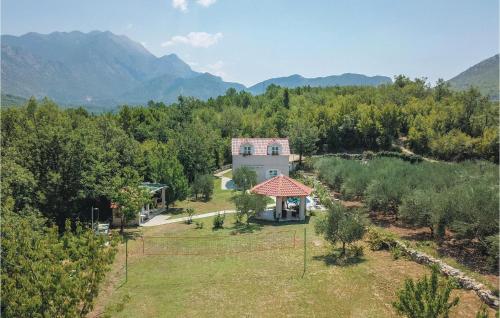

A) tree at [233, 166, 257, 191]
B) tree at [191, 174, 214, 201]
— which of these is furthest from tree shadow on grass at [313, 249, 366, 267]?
tree at [233, 166, 257, 191]

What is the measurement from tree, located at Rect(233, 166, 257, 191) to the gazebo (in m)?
10.6

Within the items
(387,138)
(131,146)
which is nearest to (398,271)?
(131,146)

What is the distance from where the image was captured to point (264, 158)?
1955 inches

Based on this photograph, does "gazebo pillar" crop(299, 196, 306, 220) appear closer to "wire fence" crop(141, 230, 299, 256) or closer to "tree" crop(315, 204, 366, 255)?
"wire fence" crop(141, 230, 299, 256)

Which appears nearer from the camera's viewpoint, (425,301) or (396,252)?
(425,301)

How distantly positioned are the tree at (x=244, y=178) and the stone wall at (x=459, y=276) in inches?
903

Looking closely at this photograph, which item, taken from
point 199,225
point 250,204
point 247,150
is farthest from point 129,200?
point 247,150

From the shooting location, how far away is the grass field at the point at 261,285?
1747 cm

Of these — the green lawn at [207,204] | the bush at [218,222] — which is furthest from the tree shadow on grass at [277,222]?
the green lawn at [207,204]

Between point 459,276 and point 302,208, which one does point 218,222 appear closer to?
point 302,208

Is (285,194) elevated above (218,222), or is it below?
above

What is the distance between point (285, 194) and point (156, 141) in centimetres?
3107

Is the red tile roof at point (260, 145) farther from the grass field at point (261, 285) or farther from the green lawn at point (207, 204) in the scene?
the grass field at point (261, 285)

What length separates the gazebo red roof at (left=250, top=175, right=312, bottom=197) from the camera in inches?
1268
